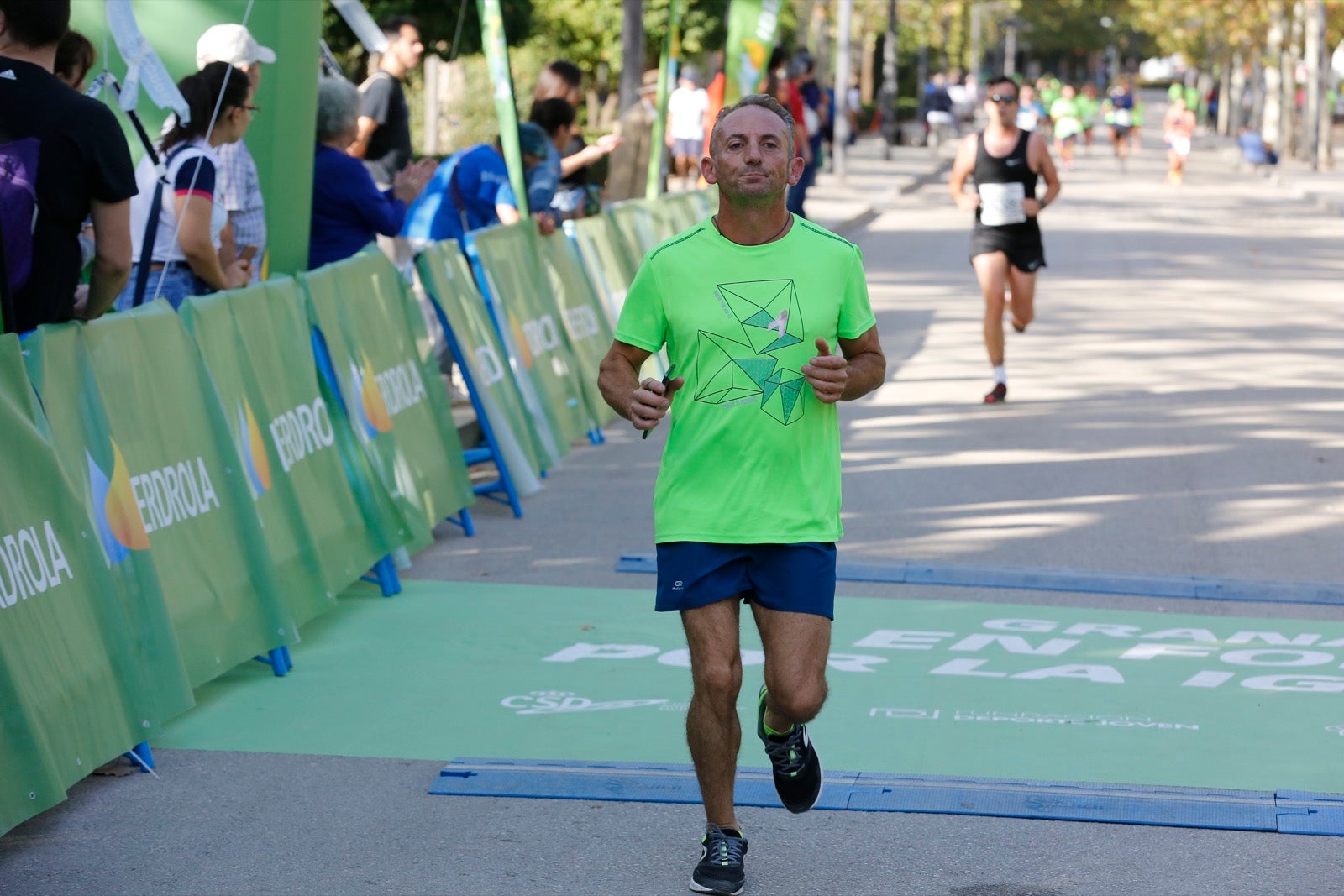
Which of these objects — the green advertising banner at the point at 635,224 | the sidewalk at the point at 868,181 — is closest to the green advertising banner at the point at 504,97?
the green advertising banner at the point at 635,224

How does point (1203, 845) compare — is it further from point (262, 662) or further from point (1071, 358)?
point (1071, 358)

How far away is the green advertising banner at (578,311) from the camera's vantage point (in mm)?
11703

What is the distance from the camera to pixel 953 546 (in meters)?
8.81

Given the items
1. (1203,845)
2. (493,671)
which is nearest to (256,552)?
(493,671)

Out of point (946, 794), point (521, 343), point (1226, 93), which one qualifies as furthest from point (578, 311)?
point (1226, 93)

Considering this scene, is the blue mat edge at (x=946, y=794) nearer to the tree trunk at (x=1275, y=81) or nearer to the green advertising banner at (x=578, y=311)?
the green advertising banner at (x=578, y=311)

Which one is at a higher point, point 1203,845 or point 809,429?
point 809,429

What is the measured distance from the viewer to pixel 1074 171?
45.4 m

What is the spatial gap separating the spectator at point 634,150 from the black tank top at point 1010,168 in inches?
320

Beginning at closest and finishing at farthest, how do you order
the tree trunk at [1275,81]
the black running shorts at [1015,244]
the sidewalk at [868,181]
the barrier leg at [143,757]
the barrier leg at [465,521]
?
the barrier leg at [143,757] → the barrier leg at [465,521] → the black running shorts at [1015,244] → the sidewalk at [868,181] → the tree trunk at [1275,81]

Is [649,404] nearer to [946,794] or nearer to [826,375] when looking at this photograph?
[826,375]

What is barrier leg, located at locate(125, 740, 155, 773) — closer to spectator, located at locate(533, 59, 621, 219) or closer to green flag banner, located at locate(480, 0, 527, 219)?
green flag banner, located at locate(480, 0, 527, 219)

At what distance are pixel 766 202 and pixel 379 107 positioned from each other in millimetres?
7259

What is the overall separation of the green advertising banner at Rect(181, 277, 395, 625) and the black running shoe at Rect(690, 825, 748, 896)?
2.67m
